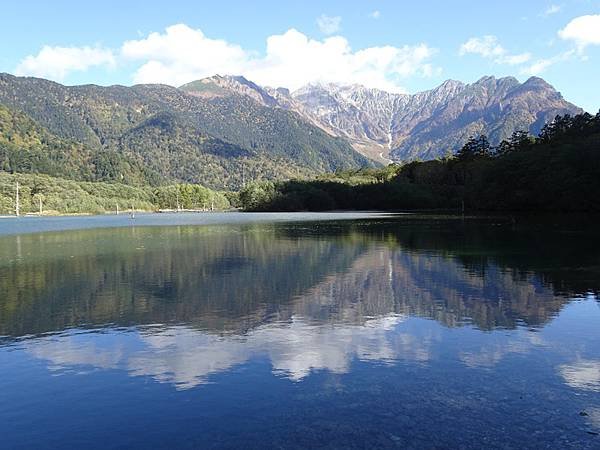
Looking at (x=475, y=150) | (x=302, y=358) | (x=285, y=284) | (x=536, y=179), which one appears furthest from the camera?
(x=475, y=150)

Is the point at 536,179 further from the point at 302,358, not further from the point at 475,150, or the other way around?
the point at 302,358

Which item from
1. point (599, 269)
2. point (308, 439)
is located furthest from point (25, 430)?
point (599, 269)

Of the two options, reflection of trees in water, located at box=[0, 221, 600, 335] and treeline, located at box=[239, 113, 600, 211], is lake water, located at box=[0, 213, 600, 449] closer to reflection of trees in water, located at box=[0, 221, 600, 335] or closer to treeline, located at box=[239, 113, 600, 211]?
reflection of trees in water, located at box=[0, 221, 600, 335]

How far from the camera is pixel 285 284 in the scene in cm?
2833

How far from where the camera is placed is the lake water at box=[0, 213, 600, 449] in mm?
10664

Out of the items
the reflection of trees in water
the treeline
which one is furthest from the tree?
the reflection of trees in water

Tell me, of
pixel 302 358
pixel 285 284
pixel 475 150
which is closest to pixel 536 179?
pixel 475 150

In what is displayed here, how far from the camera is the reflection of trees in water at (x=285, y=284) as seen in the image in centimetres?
2125

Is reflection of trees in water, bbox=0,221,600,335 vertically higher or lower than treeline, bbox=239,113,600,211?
lower

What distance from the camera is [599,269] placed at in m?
31.5

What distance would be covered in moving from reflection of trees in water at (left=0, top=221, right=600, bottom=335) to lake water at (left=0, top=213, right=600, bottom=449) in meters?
0.15

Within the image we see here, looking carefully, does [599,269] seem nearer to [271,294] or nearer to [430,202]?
[271,294]

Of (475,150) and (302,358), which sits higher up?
(475,150)

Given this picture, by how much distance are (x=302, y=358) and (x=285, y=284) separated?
1286cm
